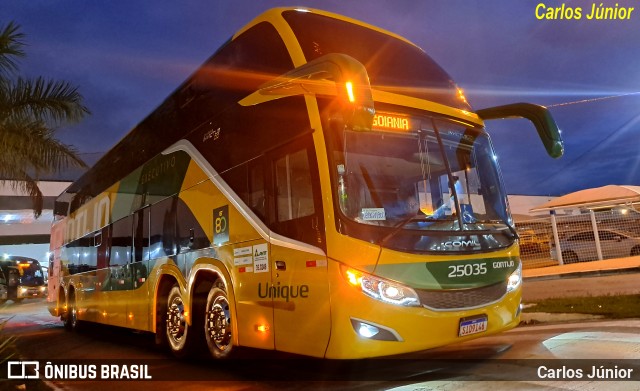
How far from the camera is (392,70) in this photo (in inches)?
227

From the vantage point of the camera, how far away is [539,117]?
640 centimetres

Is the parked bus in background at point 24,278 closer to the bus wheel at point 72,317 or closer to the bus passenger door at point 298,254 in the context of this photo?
the bus wheel at point 72,317

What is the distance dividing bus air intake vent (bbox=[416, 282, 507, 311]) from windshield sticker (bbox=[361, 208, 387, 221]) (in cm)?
78

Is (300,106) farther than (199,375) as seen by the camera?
No

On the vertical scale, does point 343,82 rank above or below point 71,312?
above

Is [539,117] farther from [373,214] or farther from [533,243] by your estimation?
[533,243]

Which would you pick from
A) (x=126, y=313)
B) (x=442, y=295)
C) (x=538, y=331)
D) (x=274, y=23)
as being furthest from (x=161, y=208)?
(x=538, y=331)

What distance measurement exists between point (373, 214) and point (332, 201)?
0.42m

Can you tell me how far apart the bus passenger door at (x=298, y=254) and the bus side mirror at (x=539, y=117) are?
9.21ft

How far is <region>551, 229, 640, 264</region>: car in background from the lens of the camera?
1572cm

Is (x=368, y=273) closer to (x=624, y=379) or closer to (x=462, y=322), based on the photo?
(x=462, y=322)

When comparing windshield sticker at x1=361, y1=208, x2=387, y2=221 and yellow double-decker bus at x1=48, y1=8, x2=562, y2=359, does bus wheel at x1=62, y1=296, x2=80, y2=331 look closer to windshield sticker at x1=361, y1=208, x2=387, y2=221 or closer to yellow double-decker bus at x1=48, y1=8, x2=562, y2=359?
yellow double-decker bus at x1=48, y1=8, x2=562, y2=359

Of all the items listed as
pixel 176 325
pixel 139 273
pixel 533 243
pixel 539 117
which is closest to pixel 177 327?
pixel 176 325

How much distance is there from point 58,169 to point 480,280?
37.3ft
